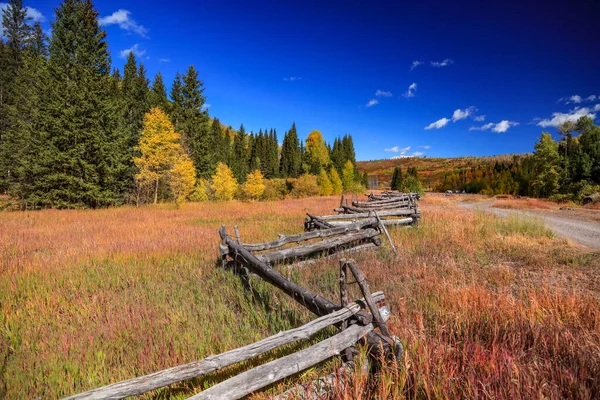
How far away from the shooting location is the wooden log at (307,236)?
19.2ft

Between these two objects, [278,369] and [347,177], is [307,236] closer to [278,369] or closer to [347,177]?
[278,369]

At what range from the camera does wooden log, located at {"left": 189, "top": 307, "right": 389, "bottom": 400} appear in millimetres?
1744

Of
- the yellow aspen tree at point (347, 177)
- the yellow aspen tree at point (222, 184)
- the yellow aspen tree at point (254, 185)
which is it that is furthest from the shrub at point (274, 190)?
the yellow aspen tree at point (347, 177)

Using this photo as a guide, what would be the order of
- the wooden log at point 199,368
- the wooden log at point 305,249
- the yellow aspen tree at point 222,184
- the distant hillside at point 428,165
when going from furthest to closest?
the distant hillside at point 428,165
the yellow aspen tree at point 222,184
the wooden log at point 305,249
the wooden log at point 199,368

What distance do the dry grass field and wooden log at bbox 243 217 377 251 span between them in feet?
2.75

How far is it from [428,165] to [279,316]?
511 ft

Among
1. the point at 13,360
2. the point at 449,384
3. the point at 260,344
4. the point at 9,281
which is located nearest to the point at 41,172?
the point at 9,281

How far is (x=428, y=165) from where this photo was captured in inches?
5536

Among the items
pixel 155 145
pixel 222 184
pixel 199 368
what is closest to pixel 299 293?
pixel 199 368

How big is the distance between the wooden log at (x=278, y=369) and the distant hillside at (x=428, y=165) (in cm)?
10231

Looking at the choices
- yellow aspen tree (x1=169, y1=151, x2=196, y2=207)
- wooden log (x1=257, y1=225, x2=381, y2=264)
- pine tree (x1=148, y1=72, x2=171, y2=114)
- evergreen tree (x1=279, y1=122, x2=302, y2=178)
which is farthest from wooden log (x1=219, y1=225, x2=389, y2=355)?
evergreen tree (x1=279, y1=122, x2=302, y2=178)

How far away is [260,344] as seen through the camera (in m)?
2.16

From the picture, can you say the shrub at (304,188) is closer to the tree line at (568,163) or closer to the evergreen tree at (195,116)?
the evergreen tree at (195,116)

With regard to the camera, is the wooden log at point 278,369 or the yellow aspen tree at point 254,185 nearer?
the wooden log at point 278,369
